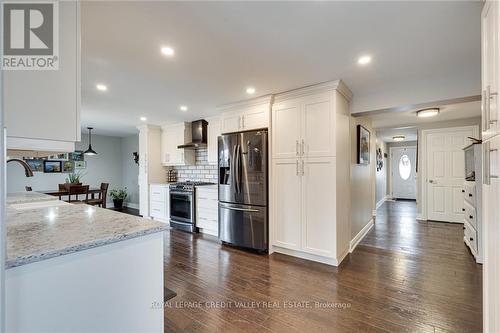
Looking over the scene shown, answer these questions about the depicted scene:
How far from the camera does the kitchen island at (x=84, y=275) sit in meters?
0.85

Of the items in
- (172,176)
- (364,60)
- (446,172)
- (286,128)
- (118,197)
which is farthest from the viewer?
(118,197)

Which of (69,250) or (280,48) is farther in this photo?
(280,48)

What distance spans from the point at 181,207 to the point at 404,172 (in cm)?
876

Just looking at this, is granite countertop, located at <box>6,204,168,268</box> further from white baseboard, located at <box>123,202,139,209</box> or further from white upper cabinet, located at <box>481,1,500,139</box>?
white baseboard, located at <box>123,202,139,209</box>

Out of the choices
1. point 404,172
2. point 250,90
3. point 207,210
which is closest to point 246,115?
point 250,90

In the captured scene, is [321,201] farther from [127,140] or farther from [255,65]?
[127,140]

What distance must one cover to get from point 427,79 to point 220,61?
2.50 m

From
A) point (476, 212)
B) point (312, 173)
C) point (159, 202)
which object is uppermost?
point (312, 173)

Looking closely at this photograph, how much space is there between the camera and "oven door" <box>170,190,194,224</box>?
4.67 metres

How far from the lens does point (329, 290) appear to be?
7.80 feet

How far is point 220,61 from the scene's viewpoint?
2.32 meters

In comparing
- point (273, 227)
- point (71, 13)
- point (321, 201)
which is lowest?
point (273, 227)

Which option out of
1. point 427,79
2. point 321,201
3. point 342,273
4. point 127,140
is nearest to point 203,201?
point 321,201

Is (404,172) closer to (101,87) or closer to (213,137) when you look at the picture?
(213,137)
